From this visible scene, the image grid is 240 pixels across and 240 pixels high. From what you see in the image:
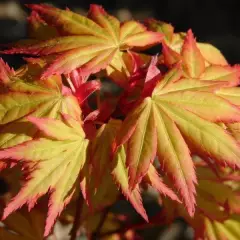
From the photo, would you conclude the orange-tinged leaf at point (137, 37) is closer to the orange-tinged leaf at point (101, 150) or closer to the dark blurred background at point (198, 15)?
the orange-tinged leaf at point (101, 150)

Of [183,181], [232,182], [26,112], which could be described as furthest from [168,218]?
[26,112]

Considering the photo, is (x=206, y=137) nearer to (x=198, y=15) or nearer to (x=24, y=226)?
(x=24, y=226)

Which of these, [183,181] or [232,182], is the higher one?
[183,181]

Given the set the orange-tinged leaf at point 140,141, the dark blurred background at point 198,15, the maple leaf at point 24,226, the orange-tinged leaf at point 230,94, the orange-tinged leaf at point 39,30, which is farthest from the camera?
the dark blurred background at point 198,15

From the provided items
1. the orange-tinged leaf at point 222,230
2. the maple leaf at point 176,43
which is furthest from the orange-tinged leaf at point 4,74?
the orange-tinged leaf at point 222,230

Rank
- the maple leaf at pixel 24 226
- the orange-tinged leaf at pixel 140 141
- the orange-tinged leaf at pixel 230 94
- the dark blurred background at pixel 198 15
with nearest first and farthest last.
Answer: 1. the orange-tinged leaf at pixel 140 141
2. the orange-tinged leaf at pixel 230 94
3. the maple leaf at pixel 24 226
4. the dark blurred background at pixel 198 15

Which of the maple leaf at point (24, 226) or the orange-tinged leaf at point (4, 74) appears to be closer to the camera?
the orange-tinged leaf at point (4, 74)

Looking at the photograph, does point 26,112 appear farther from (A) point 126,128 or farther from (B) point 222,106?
(B) point 222,106
